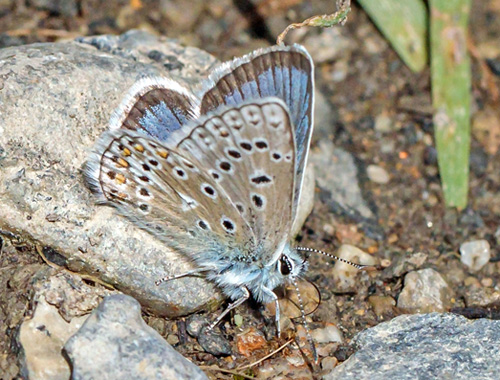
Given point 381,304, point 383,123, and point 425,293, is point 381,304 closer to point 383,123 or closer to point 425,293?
point 425,293

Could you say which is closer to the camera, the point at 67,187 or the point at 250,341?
the point at 67,187

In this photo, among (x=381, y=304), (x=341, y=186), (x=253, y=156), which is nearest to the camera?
(x=253, y=156)

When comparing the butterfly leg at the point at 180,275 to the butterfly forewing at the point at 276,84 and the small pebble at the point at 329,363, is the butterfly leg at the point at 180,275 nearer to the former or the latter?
the butterfly forewing at the point at 276,84

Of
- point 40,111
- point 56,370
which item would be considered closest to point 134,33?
point 40,111

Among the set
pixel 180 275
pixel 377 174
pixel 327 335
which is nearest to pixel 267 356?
pixel 327 335

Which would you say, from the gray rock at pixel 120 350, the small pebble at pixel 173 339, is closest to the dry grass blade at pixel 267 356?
the small pebble at pixel 173 339

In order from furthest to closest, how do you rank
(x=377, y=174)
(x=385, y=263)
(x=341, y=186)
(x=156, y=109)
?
(x=377, y=174)
(x=341, y=186)
(x=385, y=263)
(x=156, y=109)
